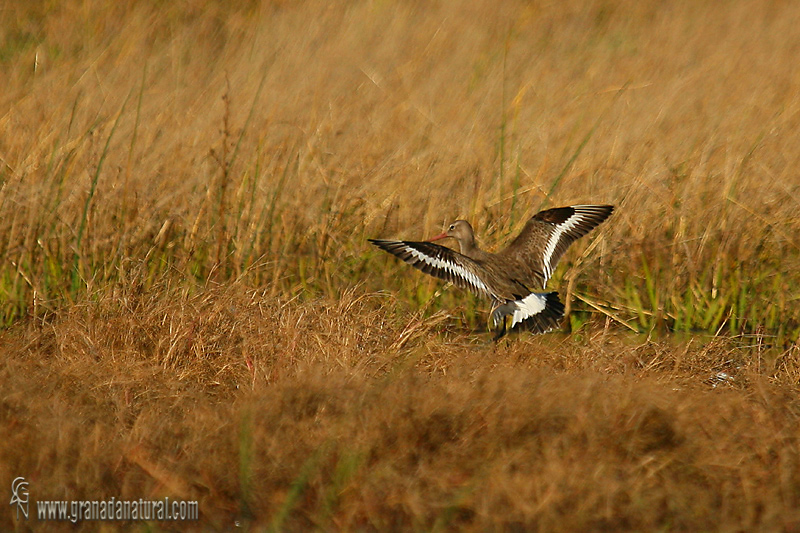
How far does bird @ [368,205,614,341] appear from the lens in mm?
4250

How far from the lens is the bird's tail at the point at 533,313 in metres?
4.37

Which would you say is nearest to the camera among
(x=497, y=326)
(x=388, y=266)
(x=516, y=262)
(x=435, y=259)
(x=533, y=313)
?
(x=435, y=259)

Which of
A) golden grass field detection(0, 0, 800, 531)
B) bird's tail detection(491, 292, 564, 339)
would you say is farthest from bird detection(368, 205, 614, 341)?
golden grass field detection(0, 0, 800, 531)

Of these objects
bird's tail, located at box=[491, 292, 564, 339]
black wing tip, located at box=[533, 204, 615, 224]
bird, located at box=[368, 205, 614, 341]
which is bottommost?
bird's tail, located at box=[491, 292, 564, 339]

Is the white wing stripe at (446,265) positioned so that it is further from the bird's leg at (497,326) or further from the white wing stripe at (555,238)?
the white wing stripe at (555,238)

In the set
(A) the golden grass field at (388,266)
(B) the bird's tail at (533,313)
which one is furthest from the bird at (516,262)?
(A) the golden grass field at (388,266)

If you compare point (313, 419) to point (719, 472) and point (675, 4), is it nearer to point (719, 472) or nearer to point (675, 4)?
point (719, 472)

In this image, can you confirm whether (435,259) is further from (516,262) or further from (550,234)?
(550,234)

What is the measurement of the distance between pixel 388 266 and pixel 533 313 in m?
0.95

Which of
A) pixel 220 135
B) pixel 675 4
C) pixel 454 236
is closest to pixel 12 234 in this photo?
pixel 220 135

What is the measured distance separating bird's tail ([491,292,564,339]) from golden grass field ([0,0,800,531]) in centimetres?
9

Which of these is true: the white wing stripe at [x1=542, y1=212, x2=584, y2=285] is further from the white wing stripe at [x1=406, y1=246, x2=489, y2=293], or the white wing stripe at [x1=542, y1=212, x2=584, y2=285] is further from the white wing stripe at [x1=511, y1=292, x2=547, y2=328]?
the white wing stripe at [x1=406, y1=246, x2=489, y2=293]

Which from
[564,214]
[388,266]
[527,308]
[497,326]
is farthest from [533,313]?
[388,266]

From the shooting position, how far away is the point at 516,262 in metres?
4.64
